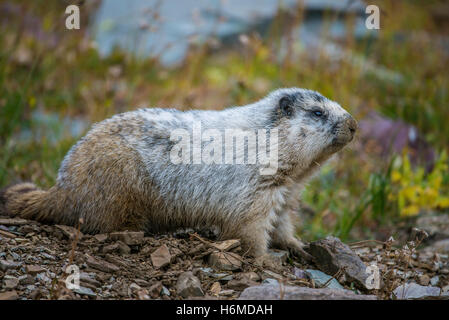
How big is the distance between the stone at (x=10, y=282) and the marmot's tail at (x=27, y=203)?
105 centimetres

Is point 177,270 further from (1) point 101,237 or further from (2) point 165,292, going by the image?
(1) point 101,237

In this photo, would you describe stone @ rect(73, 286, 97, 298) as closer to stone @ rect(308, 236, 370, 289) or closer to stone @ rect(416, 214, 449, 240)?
stone @ rect(308, 236, 370, 289)

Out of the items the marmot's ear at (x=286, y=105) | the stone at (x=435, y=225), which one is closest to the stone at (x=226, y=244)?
the marmot's ear at (x=286, y=105)

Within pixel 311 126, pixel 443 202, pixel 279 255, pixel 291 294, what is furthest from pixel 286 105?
pixel 443 202

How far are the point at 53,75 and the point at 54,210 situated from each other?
15.2 ft

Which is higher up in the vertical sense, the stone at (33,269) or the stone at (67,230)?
the stone at (67,230)

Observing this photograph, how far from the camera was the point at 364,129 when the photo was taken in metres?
8.23

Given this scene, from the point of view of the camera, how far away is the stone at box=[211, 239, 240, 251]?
13.4 ft

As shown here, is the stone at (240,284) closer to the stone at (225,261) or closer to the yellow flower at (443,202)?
the stone at (225,261)

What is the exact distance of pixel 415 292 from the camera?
4055mm

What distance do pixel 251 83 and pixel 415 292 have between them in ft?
17.8

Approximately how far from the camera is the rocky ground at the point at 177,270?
3465 millimetres

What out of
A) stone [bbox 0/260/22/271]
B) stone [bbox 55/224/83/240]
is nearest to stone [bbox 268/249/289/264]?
stone [bbox 55/224/83/240]
